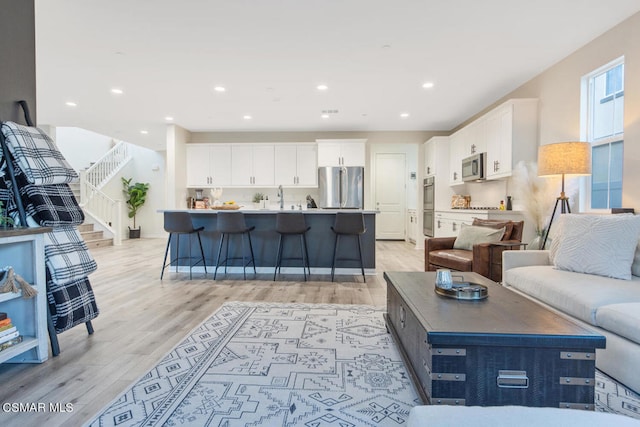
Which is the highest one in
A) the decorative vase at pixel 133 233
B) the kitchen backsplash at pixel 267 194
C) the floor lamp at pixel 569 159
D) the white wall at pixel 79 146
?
the white wall at pixel 79 146

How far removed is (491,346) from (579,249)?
1782 mm

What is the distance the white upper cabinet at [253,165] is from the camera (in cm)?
746

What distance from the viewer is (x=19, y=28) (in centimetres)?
235

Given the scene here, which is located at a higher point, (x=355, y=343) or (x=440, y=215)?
(x=440, y=215)

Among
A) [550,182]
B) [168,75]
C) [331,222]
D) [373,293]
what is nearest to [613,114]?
[550,182]

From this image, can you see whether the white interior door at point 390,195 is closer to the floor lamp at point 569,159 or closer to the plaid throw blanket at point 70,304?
the floor lamp at point 569,159

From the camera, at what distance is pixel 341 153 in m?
7.29

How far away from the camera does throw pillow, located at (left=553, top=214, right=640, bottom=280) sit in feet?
8.01

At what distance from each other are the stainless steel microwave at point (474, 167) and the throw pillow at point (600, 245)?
2.78 m

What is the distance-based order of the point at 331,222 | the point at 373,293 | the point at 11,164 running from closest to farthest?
the point at 11,164, the point at 373,293, the point at 331,222

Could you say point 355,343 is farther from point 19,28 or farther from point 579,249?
point 19,28

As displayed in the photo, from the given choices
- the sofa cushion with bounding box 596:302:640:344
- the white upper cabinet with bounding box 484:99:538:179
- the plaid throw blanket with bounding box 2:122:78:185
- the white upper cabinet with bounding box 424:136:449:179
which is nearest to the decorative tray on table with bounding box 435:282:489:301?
the sofa cushion with bounding box 596:302:640:344

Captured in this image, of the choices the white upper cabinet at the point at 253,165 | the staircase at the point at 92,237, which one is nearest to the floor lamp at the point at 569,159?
the white upper cabinet at the point at 253,165

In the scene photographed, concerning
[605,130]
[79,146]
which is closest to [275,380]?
[605,130]
